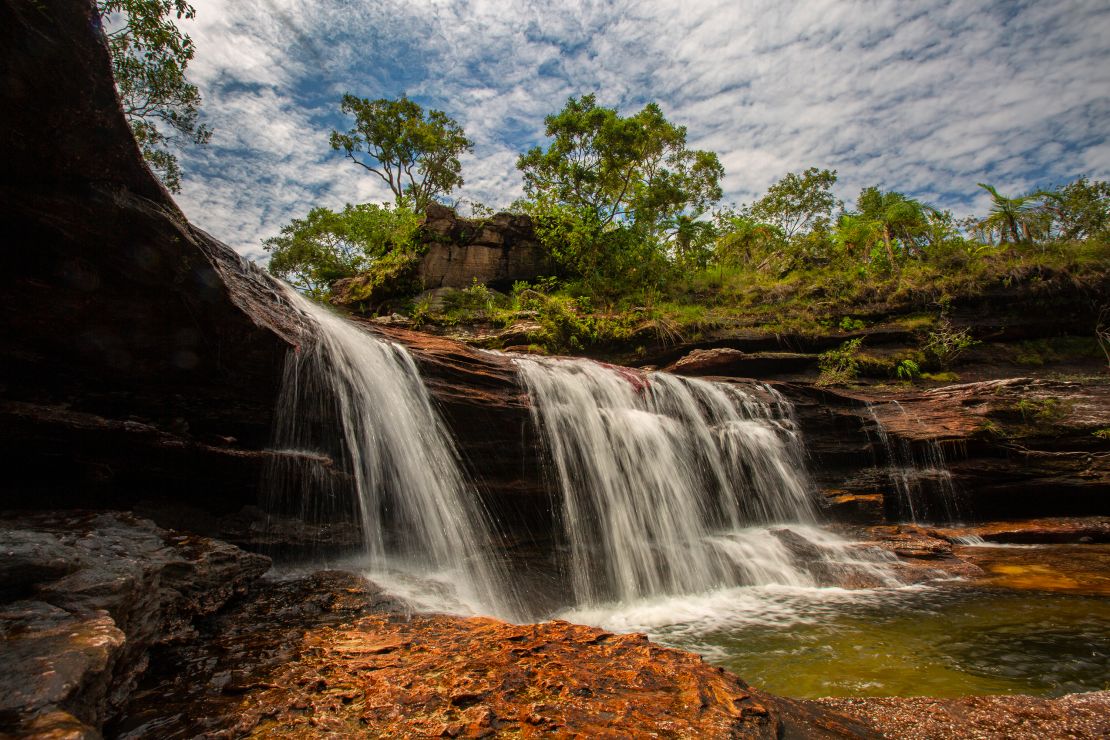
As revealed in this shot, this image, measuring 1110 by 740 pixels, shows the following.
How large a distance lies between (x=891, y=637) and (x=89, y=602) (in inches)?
272

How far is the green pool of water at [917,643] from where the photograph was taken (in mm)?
3859

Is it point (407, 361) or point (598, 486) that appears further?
point (598, 486)

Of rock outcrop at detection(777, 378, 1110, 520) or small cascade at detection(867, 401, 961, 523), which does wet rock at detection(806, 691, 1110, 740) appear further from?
small cascade at detection(867, 401, 961, 523)

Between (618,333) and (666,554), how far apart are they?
8.10m

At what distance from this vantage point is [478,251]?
56.5ft

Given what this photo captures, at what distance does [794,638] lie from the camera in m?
5.04

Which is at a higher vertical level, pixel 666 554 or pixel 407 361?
pixel 407 361

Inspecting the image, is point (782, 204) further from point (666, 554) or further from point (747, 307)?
point (666, 554)

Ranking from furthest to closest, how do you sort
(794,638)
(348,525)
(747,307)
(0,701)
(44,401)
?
1. (747,307)
2. (348,525)
3. (794,638)
4. (44,401)
5. (0,701)

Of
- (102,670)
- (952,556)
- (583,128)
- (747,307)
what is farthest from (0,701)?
(583,128)

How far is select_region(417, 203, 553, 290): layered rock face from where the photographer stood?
16.5 m

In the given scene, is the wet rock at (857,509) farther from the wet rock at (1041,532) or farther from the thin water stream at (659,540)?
the wet rock at (1041,532)

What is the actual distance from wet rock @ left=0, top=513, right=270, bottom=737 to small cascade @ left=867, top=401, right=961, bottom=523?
1270 cm

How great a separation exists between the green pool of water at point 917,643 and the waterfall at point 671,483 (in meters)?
1.51
